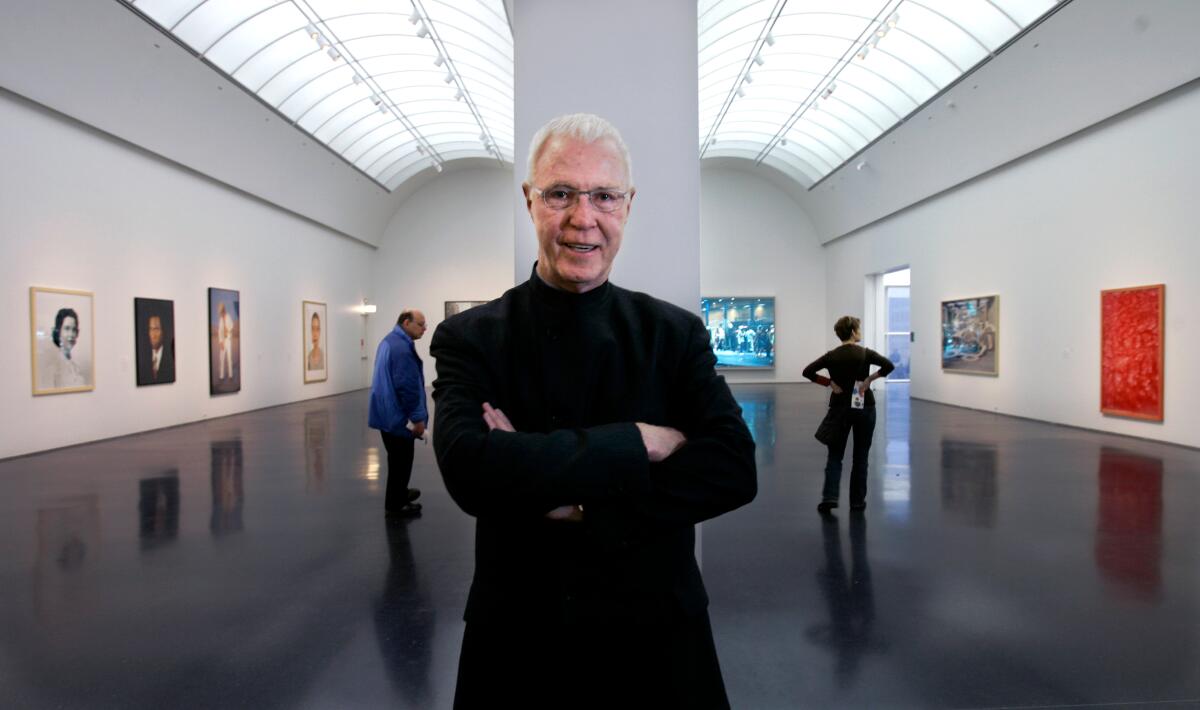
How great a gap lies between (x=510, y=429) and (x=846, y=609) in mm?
4208

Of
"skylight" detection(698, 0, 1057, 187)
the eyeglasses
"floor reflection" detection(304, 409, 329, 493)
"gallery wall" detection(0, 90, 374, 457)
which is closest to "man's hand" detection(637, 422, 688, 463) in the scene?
the eyeglasses

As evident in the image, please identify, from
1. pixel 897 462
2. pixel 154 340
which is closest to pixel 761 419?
pixel 897 462

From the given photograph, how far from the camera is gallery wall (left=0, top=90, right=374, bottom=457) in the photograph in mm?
12375

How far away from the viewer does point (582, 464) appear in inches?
63.6

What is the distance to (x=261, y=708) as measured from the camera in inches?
145

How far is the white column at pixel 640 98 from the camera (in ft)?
12.1

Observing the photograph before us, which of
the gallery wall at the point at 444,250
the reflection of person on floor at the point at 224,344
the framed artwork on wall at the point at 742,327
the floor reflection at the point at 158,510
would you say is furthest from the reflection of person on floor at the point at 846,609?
the gallery wall at the point at 444,250

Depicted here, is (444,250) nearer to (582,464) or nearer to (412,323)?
(412,323)

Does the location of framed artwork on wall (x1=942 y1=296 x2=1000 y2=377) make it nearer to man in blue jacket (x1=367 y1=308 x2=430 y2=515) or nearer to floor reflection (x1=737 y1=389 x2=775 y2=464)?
floor reflection (x1=737 y1=389 x2=775 y2=464)

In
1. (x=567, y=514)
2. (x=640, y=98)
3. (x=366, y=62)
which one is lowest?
(x=567, y=514)

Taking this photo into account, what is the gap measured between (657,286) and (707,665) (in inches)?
88.5

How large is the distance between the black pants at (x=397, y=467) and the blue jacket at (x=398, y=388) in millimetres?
96

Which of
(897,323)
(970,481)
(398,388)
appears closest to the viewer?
(398,388)

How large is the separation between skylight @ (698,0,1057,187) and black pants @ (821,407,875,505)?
1136cm
